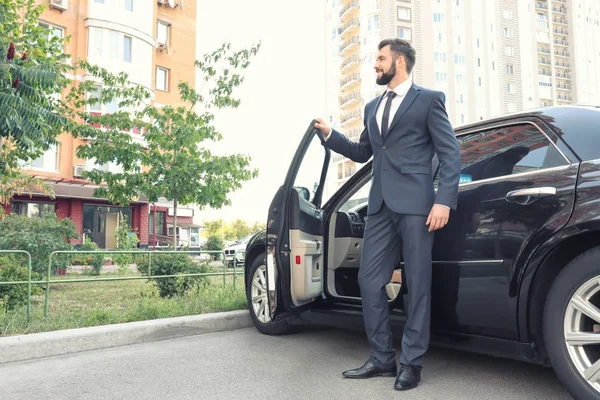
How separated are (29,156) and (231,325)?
876 centimetres

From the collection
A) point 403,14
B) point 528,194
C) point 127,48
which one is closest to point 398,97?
point 528,194

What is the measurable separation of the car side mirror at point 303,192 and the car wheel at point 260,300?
3.16ft

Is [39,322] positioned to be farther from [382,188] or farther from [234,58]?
[234,58]

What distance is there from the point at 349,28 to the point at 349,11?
2082 millimetres

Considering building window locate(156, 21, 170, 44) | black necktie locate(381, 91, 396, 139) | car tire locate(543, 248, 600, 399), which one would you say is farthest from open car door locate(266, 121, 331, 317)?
building window locate(156, 21, 170, 44)

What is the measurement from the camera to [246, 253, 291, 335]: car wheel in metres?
4.97

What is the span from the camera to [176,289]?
289 inches

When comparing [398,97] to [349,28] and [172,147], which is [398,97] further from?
[349,28]

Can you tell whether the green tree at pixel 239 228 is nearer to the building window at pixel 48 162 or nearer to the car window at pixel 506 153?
the building window at pixel 48 162

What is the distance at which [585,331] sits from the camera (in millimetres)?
2654

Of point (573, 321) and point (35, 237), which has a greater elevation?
point (35, 237)

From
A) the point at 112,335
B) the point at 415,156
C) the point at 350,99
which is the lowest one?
the point at 112,335

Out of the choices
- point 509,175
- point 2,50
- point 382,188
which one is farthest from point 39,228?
point 509,175

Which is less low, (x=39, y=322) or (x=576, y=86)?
(x=576, y=86)
